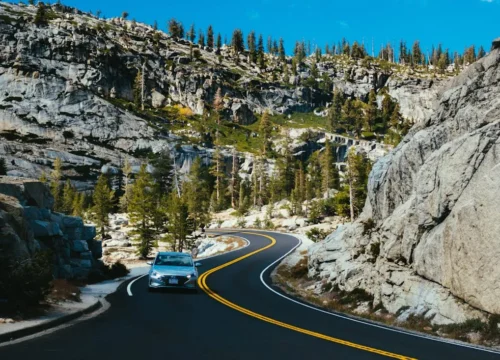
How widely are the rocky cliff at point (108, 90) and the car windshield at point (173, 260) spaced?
87610 mm

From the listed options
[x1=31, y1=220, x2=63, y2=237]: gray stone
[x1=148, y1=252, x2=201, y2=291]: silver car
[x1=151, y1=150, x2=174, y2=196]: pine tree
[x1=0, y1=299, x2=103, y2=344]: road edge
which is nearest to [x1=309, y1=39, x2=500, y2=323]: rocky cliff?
[x1=148, y1=252, x2=201, y2=291]: silver car

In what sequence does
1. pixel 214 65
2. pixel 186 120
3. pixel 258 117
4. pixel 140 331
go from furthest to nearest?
pixel 214 65, pixel 258 117, pixel 186 120, pixel 140 331

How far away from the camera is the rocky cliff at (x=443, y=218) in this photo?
45.3 ft

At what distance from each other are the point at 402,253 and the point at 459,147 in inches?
201

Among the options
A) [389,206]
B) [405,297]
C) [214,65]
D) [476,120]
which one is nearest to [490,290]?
[405,297]

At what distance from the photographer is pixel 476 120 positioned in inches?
703

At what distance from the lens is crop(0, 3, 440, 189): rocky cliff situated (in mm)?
109250

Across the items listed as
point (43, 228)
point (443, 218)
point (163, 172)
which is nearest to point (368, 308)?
point (443, 218)

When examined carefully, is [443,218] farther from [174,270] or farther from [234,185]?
[234,185]

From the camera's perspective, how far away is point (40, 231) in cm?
2005

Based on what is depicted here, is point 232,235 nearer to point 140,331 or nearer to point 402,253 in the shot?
point 402,253

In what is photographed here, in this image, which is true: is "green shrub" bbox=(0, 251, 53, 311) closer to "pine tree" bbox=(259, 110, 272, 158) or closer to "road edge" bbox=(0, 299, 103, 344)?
"road edge" bbox=(0, 299, 103, 344)

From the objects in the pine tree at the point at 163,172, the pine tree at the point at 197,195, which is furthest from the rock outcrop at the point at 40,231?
the pine tree at the point at 163,172

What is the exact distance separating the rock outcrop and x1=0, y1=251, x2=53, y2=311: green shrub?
1.39 feet
